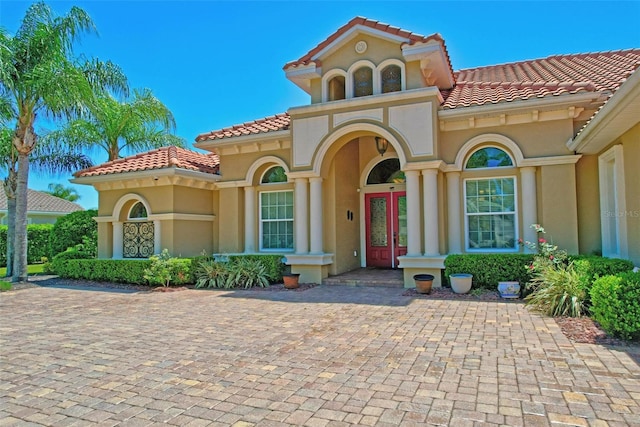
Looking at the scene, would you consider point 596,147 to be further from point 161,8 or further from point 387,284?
point 161,8

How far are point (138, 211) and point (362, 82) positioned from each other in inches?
353

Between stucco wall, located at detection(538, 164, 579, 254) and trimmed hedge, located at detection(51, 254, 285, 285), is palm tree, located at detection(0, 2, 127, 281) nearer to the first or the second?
trimmed hedge, located at detection(51, 254, 285, 285)

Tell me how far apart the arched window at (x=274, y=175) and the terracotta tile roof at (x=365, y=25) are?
3331 mm

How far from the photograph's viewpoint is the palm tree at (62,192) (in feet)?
156

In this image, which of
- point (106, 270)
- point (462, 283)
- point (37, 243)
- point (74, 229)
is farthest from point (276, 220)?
point (37, 243)

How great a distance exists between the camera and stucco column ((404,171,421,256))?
11.3 m

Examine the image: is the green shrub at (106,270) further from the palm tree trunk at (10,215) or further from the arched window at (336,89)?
the arched window at (336,89)

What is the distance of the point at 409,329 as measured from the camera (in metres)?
6.98

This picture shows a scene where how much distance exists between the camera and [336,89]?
13242 mm

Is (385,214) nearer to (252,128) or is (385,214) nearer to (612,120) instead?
(252,128)

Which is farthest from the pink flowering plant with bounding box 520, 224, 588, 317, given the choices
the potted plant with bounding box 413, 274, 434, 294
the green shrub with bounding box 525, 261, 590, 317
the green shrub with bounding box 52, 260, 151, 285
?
the green shrub with bounding box 52, 260, 151, 285

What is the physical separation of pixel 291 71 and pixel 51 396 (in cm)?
1081

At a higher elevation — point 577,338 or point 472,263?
point 472,263

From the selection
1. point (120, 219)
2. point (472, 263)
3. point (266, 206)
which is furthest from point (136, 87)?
point (472, 263)
